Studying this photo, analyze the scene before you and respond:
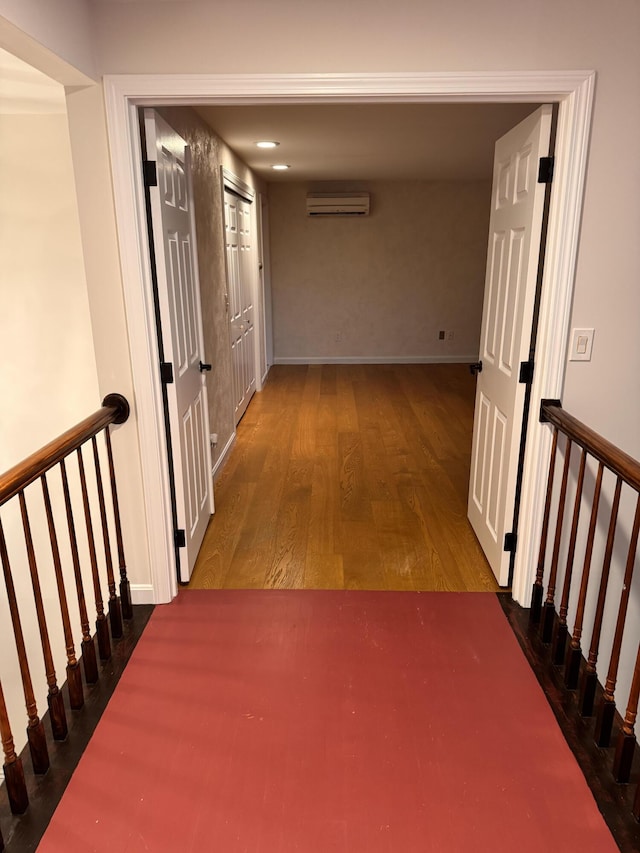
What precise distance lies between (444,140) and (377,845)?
4.32m

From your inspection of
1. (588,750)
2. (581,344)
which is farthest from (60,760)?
(581,344)

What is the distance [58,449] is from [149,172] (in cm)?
110

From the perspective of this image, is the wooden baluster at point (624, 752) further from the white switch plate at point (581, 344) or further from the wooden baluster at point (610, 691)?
the white switch plate at point (581, 344)

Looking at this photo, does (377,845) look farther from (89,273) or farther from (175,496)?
(89,273)

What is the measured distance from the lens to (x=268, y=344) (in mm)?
7496

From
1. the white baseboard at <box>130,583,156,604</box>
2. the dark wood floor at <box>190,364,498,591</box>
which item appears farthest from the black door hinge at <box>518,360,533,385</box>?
the white baseboard at <box>130,583,156,604</box>

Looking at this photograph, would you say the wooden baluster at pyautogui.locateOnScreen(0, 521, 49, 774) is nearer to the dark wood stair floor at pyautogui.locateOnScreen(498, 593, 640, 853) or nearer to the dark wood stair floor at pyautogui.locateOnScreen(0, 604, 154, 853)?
the dark wood stair floor at pyautogui.locateOnScreen(0, 604, 154, 853)

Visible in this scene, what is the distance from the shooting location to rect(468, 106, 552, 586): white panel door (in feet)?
7.43

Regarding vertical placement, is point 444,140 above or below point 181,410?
above

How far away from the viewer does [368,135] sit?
4098mm

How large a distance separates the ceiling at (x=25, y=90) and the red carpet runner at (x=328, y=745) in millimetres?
2220

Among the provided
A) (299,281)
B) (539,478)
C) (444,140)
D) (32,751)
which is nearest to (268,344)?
(299,281)

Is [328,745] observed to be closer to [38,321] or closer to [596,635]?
[596,635]

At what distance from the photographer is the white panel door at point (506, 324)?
7.43 ft
